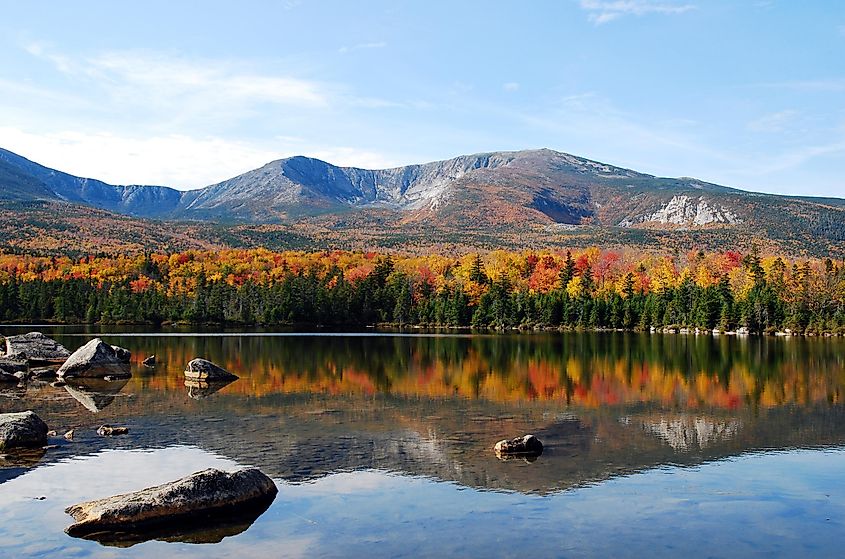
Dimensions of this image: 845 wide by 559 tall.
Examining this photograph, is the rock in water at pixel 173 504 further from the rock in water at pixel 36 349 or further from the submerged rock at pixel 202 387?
the rock in water at pixel 36 349

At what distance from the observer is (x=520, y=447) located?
2164 cm

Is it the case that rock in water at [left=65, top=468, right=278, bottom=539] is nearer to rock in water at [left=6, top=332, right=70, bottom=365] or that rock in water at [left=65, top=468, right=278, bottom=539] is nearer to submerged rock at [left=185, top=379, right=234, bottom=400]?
submerged rock at [left=185, top=379, right=234, bottom=400]

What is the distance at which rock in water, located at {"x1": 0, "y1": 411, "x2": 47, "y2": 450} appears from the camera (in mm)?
22000

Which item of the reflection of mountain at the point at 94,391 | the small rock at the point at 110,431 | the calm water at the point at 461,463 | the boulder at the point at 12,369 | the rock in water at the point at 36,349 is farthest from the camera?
the rock in water at the point at 36,349

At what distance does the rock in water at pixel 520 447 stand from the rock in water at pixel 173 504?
7.04 metres

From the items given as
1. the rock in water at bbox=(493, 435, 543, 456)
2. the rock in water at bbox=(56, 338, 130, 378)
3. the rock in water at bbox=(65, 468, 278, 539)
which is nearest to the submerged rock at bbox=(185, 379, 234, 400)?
the rock in water at bbox=(56, 338, 130, 378)

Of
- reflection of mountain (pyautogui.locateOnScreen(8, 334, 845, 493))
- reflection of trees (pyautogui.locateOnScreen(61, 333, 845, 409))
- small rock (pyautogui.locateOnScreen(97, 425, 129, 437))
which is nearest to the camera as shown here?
reflection of mountain (pyautogui.locateOnScreen(8, 334, 845, 493))

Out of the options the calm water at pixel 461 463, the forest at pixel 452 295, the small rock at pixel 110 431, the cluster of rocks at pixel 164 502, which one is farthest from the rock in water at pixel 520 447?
the forest at pixel 452 295

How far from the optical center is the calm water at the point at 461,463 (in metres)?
14.6

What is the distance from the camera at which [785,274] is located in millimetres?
124562

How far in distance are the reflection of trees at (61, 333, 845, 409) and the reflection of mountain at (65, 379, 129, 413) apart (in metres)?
1.72

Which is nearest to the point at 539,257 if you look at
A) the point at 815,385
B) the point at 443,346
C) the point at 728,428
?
the point at 443,346

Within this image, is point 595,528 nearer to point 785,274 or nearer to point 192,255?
point 785,274

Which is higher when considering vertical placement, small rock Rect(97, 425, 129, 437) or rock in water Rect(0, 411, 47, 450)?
rock in water Rect(0, 411, 47, 450)
